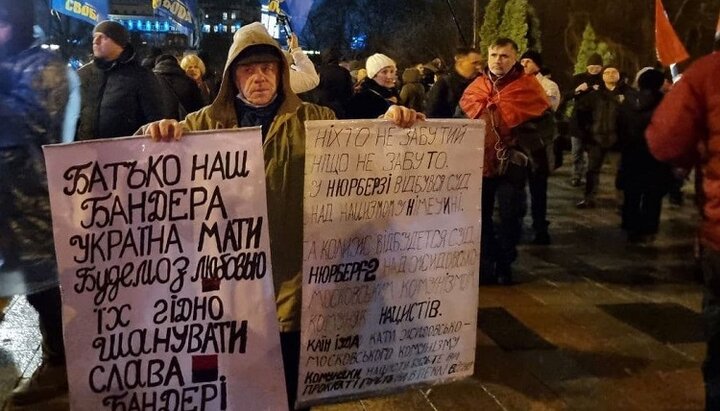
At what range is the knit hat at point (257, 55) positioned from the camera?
3670mm

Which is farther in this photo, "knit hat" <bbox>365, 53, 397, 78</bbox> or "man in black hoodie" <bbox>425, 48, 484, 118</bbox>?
"knit hat" <bbox>365, 53, 397, 78</bbox>

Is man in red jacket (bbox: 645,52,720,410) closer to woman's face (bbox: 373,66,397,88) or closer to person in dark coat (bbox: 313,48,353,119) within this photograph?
woman's face (bbox: 373,66,397,88)

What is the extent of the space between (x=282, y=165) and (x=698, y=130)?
5.57ft

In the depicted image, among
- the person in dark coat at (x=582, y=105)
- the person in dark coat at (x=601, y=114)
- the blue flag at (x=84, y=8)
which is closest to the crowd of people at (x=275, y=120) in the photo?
the person in dark coat at (x=601, y=114)

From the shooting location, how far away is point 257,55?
3688 millimetres

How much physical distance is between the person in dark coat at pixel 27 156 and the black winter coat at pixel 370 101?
3475mm

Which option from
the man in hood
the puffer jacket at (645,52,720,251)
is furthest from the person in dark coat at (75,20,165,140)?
the puffer jacket at (645,52,720,251)

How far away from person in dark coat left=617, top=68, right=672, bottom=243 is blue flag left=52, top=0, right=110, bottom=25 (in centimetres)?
795

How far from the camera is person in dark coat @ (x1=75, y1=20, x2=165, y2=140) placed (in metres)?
6.17

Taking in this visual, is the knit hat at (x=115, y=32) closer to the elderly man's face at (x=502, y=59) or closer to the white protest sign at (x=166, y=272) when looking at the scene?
the elderly man's face at (x=502, y=59)

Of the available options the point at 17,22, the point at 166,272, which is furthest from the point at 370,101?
the point at 166,272

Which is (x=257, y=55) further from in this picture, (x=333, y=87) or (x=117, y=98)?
(x=333, y=87)

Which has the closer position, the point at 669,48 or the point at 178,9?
the point at 669,48

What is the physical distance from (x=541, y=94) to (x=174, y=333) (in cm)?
405
